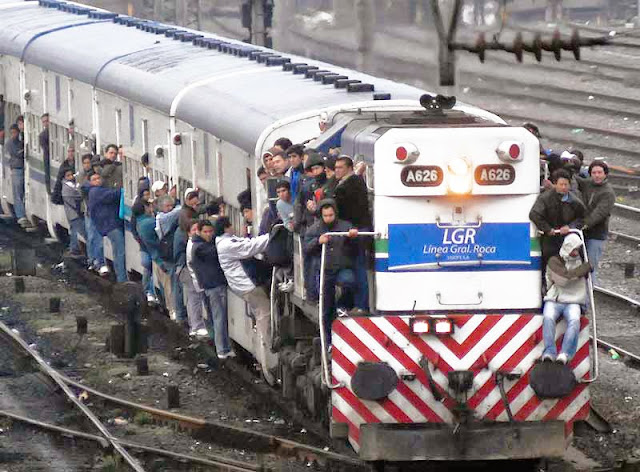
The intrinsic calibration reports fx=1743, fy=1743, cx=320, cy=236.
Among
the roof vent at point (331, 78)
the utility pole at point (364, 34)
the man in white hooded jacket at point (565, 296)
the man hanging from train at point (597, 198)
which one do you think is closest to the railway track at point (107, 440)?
the man in white hooded jacket at point (565, 296)

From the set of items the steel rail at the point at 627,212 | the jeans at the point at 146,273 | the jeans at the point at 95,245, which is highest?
the jeans at the point at 146,273

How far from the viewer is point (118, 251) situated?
21.1 metres

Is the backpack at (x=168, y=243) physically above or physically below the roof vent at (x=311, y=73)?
below

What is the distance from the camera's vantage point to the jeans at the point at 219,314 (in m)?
16.7

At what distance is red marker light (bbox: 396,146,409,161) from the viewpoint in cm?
1196

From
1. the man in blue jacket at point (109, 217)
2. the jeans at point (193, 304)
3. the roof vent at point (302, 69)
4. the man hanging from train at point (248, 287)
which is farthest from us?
the man in blue jacket at point (109, 217)

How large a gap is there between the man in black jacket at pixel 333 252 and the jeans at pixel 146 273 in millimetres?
7065

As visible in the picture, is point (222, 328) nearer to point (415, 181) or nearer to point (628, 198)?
point (415, 181)

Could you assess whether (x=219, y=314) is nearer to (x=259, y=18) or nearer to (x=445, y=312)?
(x=445, y=312)

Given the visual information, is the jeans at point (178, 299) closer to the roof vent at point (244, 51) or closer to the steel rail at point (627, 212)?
the roof vent at point (244, 51)

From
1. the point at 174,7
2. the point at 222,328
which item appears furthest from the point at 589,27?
the point at 222,328

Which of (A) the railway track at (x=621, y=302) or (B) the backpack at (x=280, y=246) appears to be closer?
(B) the backpack at (x=280, y=246)

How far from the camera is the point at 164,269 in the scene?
18.8m

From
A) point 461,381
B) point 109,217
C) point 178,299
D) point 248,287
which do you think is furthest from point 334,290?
point 109,217
